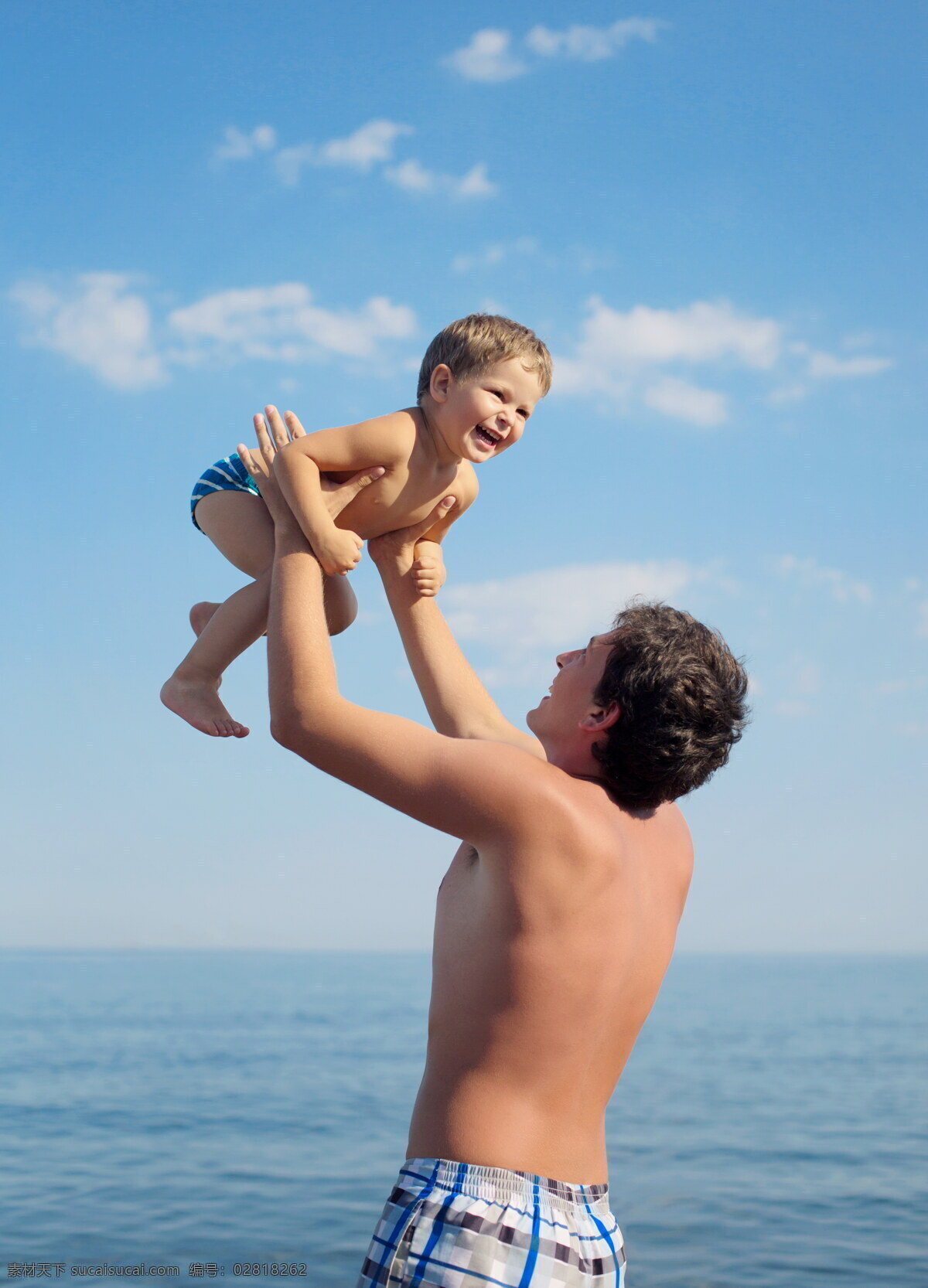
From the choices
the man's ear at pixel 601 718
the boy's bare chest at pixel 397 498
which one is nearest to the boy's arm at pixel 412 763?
the man's ear at pixel 601 718

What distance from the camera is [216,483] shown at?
3.34m

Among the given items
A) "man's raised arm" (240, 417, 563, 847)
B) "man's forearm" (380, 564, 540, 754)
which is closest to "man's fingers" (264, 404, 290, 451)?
"man's forearm" (380, 564, 540, 754)

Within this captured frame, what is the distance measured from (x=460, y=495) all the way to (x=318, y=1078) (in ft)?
73.3

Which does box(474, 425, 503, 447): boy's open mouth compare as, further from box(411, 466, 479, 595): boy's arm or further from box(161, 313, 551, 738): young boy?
box(411, 466, 479, 595): boy's arm

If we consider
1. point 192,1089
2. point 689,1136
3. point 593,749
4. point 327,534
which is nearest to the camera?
point 593,749

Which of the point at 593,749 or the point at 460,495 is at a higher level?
the point at 460,495

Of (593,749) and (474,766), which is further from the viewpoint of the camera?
Result: (593,749)

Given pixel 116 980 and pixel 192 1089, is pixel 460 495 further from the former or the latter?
pixel 116 980

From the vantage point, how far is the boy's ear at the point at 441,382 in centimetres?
307

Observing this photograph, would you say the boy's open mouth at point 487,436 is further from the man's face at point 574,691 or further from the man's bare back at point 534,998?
the man's bare back at point 534,998

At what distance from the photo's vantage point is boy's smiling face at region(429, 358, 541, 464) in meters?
3.01

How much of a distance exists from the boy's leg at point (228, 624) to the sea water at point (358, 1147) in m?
9.13

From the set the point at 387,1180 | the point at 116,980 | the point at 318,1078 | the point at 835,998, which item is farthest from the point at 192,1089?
the point at 116,980

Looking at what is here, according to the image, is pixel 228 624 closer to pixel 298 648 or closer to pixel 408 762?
pixel 298 648
